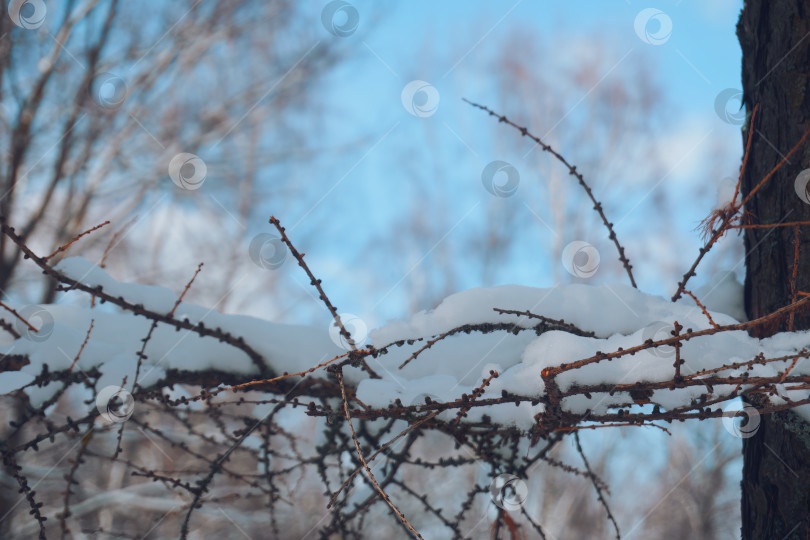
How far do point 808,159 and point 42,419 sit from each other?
201 centimetres

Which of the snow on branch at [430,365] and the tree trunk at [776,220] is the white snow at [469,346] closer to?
the snow on branch at [430,365]

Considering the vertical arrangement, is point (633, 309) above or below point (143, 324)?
below

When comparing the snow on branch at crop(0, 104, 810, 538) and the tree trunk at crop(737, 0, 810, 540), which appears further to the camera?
the tree trunk at crop(737, 0, 810, 540)

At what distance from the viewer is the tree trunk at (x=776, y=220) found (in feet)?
4.22

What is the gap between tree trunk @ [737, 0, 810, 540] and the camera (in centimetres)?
129

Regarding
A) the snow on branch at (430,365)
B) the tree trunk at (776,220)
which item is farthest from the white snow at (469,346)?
the tree trunk at (776,220)

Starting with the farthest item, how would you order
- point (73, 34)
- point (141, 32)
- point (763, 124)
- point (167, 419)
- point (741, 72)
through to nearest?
1. point (167, 419)
2. point (141, 32)
3. point (73, 34)
4. point (741, 72)
5. point (763, 124)

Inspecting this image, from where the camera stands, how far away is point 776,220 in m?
1.43

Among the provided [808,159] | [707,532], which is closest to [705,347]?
[808,159]

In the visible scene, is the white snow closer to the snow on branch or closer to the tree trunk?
the snow on branch

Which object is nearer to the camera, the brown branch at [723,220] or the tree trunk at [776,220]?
the brown branch at [723,220]

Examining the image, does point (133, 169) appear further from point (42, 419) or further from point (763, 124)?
point (763, 124)

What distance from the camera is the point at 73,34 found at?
17.4ft

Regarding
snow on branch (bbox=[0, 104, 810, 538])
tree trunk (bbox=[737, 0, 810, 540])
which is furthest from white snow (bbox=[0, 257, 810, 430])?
tree trunk (bbox=[737, 0, 810, 540])
